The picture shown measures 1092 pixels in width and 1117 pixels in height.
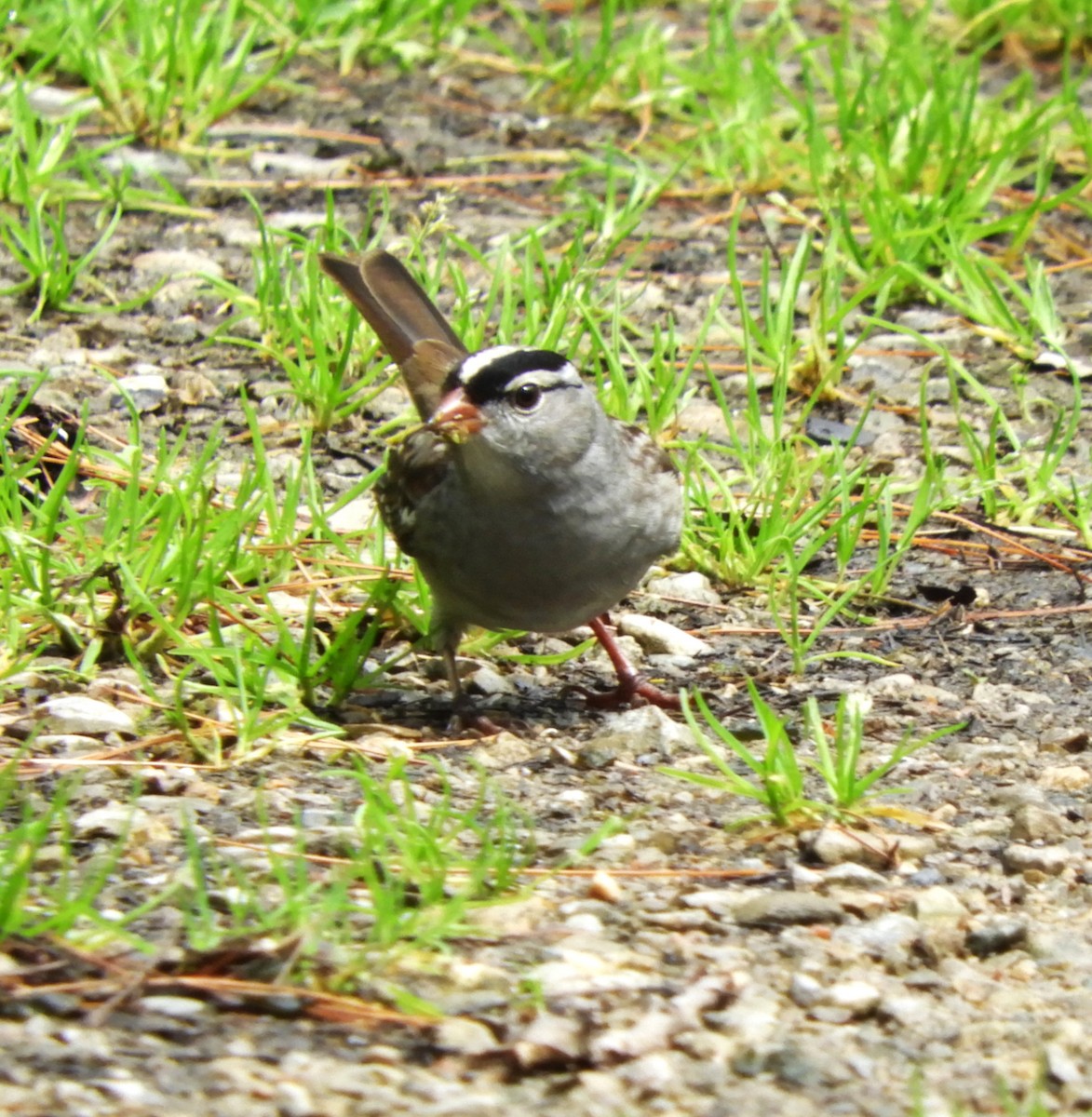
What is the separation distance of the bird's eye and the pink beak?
0.31 ft

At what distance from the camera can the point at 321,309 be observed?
538 centimetres

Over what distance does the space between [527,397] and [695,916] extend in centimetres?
154

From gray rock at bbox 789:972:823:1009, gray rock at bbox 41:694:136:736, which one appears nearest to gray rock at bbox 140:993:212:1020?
gray rock at bbox 789:972:823:1009

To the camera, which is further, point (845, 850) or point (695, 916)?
point (845, 850)

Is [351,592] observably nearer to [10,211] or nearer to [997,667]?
[997,667]

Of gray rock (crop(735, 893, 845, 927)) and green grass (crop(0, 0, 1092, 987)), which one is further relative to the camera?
green grass (crop(0, 0, 1092, 987))

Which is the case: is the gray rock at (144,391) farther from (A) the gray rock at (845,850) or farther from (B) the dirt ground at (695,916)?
(A) the gray rock at (845,850)

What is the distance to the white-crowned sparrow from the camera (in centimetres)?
407

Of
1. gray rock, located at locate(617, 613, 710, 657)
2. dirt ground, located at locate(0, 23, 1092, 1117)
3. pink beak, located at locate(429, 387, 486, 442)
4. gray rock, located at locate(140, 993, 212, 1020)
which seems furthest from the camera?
gray rock, located at locate(617, 613, 710, 657)

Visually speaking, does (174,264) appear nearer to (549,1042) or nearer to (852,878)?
(852,878)

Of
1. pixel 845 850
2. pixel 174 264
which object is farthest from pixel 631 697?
pixel 174 264

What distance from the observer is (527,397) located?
13.5ft

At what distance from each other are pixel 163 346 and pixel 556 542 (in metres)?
2.19

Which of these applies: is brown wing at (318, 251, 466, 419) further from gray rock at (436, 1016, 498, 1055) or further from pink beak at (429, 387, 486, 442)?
gray rock at (436, 1016, 498, 1055)
